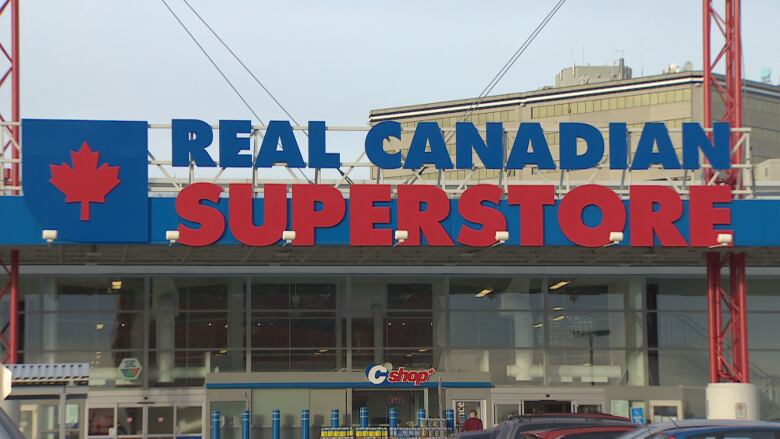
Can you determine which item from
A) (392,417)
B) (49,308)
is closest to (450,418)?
(392,417)

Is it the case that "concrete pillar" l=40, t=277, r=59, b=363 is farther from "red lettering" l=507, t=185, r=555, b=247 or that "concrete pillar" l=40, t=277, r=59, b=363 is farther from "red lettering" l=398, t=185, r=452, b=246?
"red lettering" l=507, t=185, r=555, b=247

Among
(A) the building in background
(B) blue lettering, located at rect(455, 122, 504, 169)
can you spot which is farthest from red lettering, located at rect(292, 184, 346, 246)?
(A) the building in background

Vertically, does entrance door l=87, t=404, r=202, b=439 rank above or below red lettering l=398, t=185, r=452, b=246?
below

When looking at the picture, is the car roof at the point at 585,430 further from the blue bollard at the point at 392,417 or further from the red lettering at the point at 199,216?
the blue bollard at the point at 392,417

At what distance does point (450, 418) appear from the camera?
34.7 metres

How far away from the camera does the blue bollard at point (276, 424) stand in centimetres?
3444

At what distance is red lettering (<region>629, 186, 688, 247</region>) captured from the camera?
3116cm

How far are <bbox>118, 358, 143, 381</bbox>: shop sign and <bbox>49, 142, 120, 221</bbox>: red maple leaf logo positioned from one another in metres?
6.25

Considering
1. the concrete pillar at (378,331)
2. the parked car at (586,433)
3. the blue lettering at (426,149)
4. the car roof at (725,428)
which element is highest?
the blue lettering at (426,149)

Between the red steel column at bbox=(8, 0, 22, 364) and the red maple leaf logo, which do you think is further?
the red steel column at bbox=(8, 0, 22, 364)

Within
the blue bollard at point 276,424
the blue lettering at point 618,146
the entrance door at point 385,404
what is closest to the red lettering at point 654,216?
the blue lettering at point 618,146

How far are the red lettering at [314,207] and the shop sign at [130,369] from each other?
23.2 ft

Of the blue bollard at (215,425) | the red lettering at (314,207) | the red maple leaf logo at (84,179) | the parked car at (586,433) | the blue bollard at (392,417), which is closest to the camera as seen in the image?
the parked car at (586,433)

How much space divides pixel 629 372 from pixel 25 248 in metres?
16.3
